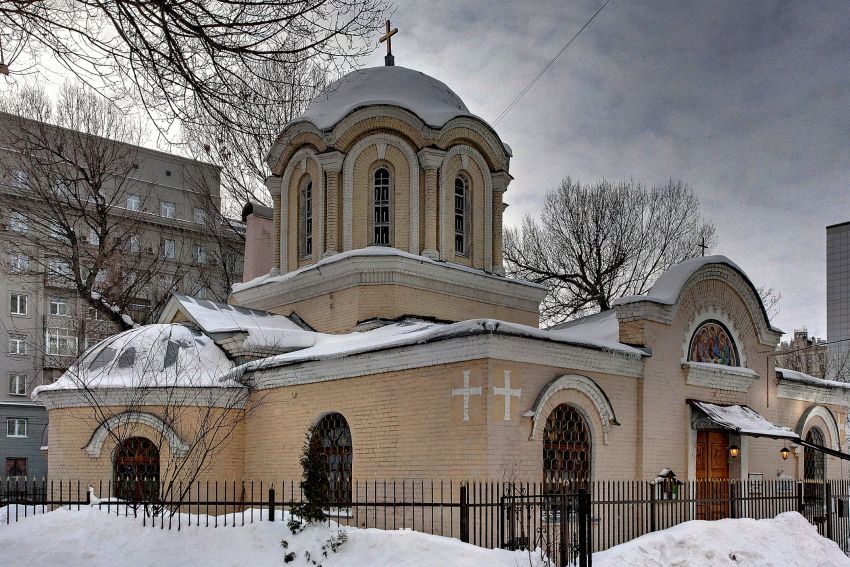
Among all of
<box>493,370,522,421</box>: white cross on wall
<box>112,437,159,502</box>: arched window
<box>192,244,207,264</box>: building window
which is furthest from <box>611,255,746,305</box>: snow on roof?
<box>192,244,207,264</box>: building window

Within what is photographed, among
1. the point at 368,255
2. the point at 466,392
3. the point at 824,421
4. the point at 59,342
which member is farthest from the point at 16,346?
the point at 824,421

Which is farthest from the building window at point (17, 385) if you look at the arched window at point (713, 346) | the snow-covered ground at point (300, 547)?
the arched window at point (713, 346)

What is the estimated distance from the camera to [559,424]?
12.6m

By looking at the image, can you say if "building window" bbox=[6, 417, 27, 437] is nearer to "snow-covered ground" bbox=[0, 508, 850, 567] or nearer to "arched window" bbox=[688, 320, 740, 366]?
"snow-covered ground" bbox=[0, 508, 850, 567]

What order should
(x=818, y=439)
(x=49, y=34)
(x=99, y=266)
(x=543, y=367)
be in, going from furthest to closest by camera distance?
(x=99, y=266) < (x=818, y=439) < (x=543, y=367) < (x=49, y=34)

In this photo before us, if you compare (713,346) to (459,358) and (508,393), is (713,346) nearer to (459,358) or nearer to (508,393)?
(508,393)

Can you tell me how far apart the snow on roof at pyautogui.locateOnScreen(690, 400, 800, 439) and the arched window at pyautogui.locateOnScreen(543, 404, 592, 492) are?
2591 mm

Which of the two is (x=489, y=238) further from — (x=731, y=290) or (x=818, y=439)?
(x=818, y=439)

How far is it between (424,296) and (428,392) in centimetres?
485

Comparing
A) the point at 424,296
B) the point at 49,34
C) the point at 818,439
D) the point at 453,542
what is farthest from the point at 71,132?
the point at 818,439

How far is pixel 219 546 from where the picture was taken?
31.7ft

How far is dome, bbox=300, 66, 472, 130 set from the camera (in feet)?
58.5

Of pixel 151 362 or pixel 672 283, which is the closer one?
pixel 672 283

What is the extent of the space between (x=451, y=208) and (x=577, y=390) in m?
6.25
